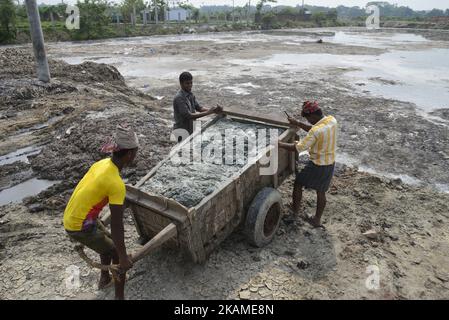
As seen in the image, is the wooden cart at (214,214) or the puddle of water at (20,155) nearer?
the wooden cart at (214,214)

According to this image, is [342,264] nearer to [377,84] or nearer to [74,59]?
[377,84]

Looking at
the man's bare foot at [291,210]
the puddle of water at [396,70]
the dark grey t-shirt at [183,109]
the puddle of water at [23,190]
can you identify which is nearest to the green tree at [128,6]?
the puddle of water at [396,70]

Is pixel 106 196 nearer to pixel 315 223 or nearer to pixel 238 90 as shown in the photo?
pixel 315 223

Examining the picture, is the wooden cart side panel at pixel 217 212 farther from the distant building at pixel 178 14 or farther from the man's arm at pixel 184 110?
the distant building at pixel 178 14

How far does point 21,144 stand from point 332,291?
6787 millimetres

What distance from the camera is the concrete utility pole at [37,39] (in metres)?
10.4

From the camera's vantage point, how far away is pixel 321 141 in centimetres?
407

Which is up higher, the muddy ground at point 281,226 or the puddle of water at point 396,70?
the puddle of water at point 396,70

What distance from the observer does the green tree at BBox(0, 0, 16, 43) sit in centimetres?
2534

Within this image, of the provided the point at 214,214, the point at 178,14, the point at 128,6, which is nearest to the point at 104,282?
the point at 214,214

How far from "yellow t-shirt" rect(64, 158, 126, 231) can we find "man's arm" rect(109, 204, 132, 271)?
0.06 m

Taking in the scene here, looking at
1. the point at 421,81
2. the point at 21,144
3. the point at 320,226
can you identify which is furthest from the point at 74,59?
the point at 320,226

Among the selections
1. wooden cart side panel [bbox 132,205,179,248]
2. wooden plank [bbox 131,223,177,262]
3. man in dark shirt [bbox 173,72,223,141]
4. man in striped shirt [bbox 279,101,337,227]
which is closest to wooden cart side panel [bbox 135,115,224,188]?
man in dark shirt [bbox 173,72,223,141]

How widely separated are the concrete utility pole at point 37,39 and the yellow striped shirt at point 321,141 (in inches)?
389
